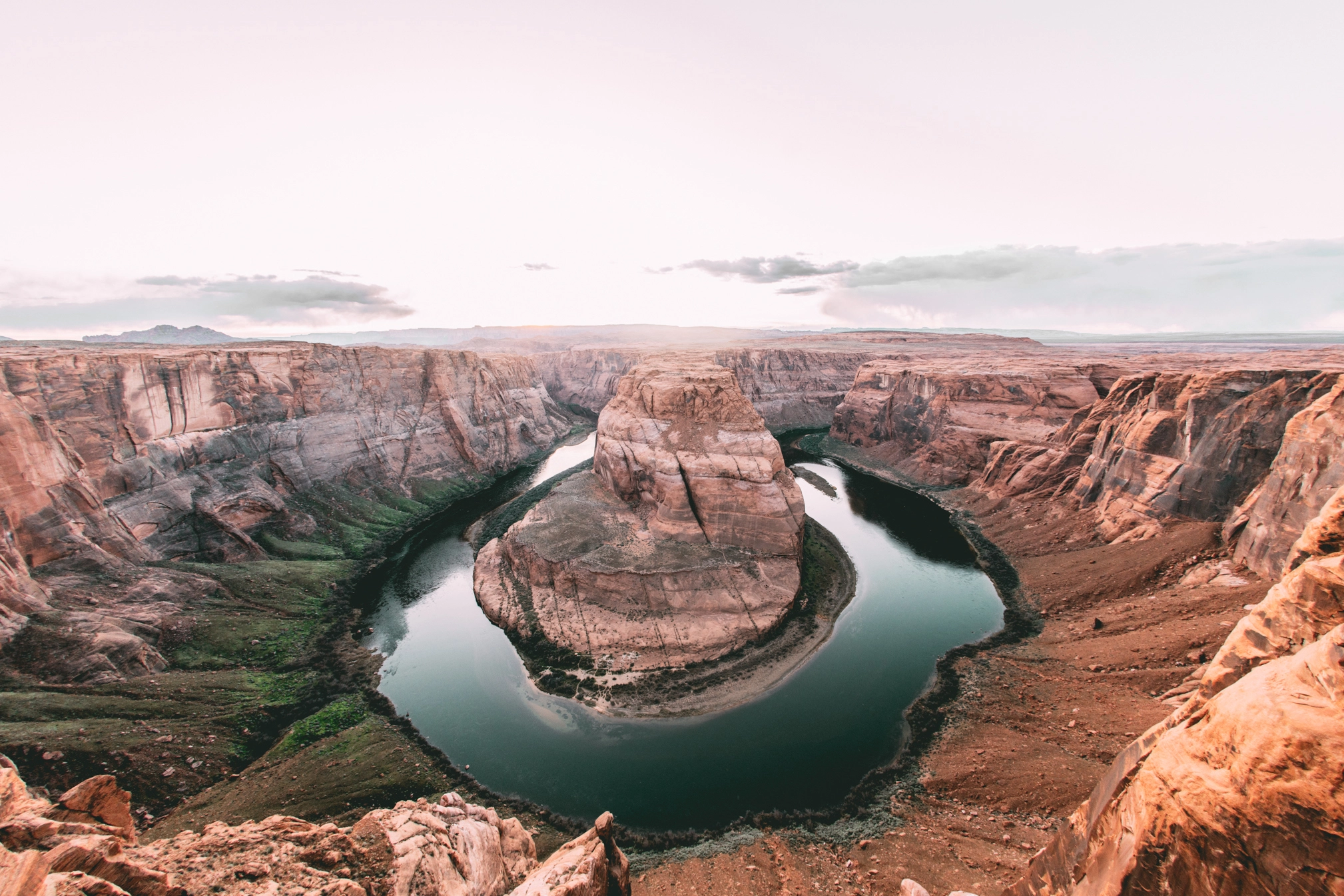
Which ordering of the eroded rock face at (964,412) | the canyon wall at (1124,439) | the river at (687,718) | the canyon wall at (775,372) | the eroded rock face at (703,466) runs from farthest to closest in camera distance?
the canyon wall at (775,372), the eroded rock face at (964,412), the eroded rock face at (703,466), the canyon wall at (1124,439), the river at (687,718)

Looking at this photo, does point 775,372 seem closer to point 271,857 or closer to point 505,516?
point 505,516

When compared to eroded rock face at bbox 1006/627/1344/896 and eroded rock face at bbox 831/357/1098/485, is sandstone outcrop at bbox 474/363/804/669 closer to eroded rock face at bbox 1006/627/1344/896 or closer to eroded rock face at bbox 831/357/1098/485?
eroded rock face at bbox 1006/627/1344/896

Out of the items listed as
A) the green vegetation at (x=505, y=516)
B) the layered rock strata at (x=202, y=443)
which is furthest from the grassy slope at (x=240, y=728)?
the green vegetation at (x=505, y=516)

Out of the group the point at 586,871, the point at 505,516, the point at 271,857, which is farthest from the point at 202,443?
the point at 586,871

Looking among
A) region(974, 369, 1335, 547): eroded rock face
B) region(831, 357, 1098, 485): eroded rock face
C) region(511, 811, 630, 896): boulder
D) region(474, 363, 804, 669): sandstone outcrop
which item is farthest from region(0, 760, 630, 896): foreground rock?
region(831, 357, 1098, 485): eroded rock face

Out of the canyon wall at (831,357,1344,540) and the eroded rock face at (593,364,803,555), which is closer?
the canyon wall at (831,357,1344,540)

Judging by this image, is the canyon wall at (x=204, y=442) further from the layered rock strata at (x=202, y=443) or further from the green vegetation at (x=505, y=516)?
the green vegetation at (x=505, y=516)
